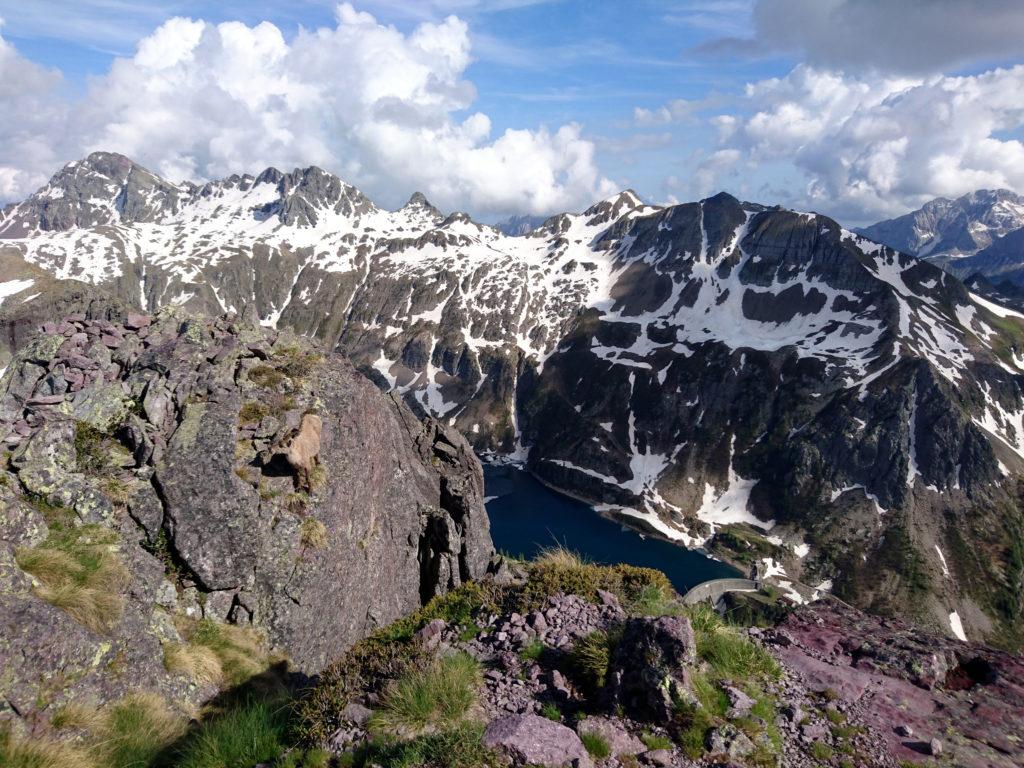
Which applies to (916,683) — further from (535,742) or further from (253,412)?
(253,412)

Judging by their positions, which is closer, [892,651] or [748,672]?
[748,672]

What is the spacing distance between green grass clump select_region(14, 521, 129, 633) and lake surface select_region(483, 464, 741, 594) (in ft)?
404

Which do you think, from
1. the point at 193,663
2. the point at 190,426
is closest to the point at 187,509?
the point at 190,426

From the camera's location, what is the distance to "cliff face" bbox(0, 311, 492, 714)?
12.3 meters

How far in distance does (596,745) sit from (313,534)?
13415 millimetres

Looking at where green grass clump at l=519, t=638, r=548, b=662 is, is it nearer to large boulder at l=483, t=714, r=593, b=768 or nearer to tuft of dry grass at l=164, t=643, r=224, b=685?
large boulder at l=483, t=714, r=593, b=768

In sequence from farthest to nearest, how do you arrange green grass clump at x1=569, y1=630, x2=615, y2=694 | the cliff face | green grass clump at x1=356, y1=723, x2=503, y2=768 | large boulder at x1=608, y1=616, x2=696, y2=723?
the cliff face < green grass clump at x1=569, y1=630, x2=615, y2=694 < large boulder at x1=608, y1=616, x2=696, y2=723 < green grass clump at x1=356, y1=723, x2=503, y2=768

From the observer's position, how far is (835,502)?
181625mm

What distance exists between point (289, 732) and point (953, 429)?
752 feet

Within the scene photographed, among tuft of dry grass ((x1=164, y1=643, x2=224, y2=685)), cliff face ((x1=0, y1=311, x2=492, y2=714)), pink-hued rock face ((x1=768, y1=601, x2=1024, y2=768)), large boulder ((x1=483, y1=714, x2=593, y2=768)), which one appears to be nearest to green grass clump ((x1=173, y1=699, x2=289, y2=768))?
large boulder ((x1=483, y1=714, x2=593, y2=768))

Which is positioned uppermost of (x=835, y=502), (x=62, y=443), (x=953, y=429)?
(x=62, y=443)

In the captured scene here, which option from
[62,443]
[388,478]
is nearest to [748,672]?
[388,478]

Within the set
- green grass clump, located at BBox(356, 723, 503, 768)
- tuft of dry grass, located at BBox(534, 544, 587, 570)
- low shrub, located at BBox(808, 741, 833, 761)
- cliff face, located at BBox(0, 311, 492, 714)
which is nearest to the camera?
green grass clump, located at BBox(356, 723, 503, 768)

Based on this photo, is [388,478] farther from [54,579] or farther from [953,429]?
[953,429]
